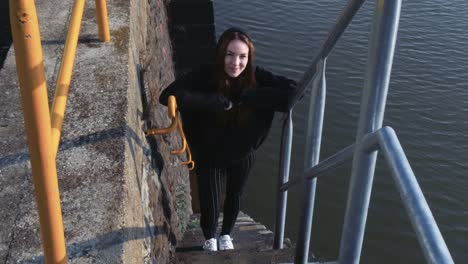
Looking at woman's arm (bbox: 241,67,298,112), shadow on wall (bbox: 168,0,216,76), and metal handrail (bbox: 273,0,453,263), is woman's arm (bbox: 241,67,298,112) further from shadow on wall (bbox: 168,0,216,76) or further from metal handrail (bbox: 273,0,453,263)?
shadow on wall (bbox: 168,0,216,76)

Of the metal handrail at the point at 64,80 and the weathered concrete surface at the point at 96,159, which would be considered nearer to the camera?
the metal handrail at the point at 64,80

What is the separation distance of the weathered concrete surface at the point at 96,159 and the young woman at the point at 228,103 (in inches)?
10.6

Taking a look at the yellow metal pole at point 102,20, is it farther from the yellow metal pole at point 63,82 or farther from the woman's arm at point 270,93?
the woman's arm at point 270,93

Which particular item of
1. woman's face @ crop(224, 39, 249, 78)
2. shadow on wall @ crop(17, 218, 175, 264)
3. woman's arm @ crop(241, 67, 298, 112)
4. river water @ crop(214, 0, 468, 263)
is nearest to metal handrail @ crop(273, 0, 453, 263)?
woman's arm @ crop(241, 67, 298, 112)

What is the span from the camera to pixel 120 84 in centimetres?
240

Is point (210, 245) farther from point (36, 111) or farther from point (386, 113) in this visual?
point (386, 113)

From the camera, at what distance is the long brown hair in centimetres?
274

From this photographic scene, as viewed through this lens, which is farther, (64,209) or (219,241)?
(219,241)

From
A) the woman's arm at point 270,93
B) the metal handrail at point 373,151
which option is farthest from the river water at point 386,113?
the metal handrail at point 373,151

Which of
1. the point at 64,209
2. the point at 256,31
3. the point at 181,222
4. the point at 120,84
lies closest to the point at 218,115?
the point at 120,84

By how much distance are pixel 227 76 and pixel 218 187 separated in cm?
77

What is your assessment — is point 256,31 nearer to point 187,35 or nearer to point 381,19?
point 187,35

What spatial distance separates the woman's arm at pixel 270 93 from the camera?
8.80 feet

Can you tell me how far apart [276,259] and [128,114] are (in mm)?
1326
